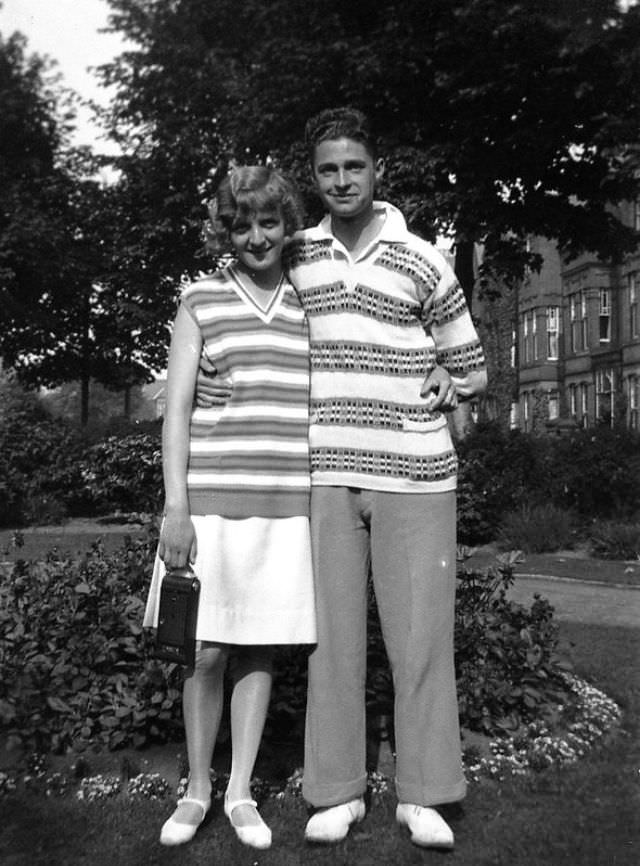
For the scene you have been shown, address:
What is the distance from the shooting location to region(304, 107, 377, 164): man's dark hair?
123 inches

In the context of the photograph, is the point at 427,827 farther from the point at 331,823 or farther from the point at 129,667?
the point at 129,667

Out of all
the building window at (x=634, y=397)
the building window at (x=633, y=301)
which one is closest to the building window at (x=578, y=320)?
the building window at (x=633, y=301)

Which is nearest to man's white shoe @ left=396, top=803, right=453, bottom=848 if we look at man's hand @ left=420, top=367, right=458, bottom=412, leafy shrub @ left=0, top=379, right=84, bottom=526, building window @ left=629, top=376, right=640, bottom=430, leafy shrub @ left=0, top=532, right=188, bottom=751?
leafy shrub @ left=0, top=532, right=188, bottom=751

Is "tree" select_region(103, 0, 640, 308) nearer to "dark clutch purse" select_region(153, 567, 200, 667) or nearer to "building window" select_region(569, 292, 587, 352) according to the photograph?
"dark clutch purse" select_region(153, 567, 200, 667)

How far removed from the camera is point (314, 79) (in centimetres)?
1608

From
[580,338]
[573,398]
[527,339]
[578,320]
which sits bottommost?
[573,398]

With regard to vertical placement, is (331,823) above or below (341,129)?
below

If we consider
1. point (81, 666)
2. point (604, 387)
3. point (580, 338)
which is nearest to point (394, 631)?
point (81, 666)

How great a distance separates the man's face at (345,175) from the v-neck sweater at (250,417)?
0.39 meters

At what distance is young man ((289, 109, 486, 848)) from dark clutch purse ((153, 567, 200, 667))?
1.35 feet

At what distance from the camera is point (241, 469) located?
301 centimetres

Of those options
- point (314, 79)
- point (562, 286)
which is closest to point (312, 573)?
point (314, 79)

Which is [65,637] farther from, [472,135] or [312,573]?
[472,135]

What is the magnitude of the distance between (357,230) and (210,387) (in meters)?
0.71
